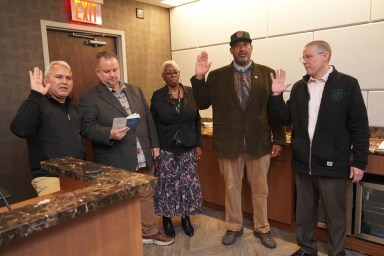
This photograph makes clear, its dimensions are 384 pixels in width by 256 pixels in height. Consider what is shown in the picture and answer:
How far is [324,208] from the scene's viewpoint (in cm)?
199

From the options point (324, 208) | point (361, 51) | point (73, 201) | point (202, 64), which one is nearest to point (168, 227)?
point (324, 208)

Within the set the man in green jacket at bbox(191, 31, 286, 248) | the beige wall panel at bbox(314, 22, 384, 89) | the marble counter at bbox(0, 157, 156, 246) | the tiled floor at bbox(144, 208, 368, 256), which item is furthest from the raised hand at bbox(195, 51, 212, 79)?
the tiled floor at bbox(144, 208, 368, 256)

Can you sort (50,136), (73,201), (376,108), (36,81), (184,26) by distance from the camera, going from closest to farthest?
(73,201), (36,81), (50,136), (376,108), (184,26)

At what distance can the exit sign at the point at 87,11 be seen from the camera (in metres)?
2.88

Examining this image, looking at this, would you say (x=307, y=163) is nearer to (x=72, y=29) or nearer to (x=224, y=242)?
(x=224, y=242)

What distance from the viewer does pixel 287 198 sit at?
2.56m

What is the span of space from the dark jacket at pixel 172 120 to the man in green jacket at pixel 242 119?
5.6 inches

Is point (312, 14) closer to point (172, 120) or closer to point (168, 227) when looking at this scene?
point (172, 120)

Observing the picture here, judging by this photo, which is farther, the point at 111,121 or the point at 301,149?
the point at 111,121

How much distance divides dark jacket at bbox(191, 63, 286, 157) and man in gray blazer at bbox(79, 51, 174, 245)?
0.49 metres

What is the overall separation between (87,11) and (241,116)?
75.8 inches

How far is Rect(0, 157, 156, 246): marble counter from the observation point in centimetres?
87

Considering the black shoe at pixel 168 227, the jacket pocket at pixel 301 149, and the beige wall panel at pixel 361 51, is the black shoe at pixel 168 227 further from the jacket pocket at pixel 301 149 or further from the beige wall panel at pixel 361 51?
the beige wall panel at pixel 361 51

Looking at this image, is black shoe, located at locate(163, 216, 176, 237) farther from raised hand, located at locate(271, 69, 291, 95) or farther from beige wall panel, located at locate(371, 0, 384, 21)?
beige wall panel, located at locate(371, 0, 384, 21)
